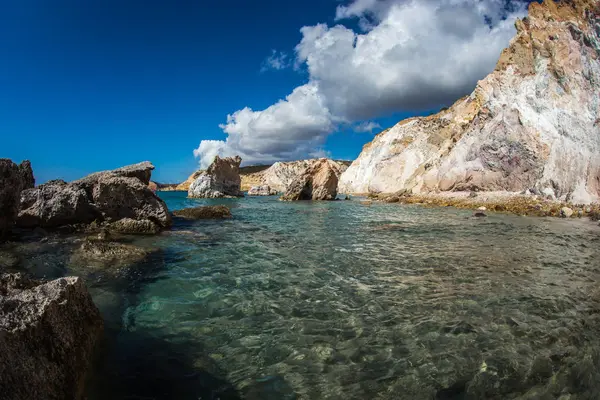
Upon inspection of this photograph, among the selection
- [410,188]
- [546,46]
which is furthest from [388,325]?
[410,188]

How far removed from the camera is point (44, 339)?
3.06 m

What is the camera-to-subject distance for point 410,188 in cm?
5659

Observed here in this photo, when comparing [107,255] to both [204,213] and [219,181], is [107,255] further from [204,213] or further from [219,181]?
[219,181]

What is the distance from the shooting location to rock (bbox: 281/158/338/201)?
5381cm

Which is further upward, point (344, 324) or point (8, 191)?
point (8, 191)

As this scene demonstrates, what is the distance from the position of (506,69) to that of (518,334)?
145 ft

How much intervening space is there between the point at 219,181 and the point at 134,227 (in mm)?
58802

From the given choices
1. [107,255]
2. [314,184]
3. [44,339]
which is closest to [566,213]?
[107,255]

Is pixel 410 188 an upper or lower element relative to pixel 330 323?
upper

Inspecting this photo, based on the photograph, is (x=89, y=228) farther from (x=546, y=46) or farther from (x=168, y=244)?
(x=546, y=46)

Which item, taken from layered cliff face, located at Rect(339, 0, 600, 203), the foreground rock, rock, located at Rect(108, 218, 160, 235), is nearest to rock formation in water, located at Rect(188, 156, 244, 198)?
layered cliff face, located at Rect(339, 0, 600, 203)

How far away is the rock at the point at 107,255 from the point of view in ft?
28.8

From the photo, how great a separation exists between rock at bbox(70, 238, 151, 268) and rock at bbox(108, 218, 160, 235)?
→ 405 cm

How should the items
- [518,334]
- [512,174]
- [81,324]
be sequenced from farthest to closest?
[512,174]
[518,334]
[81,324]
